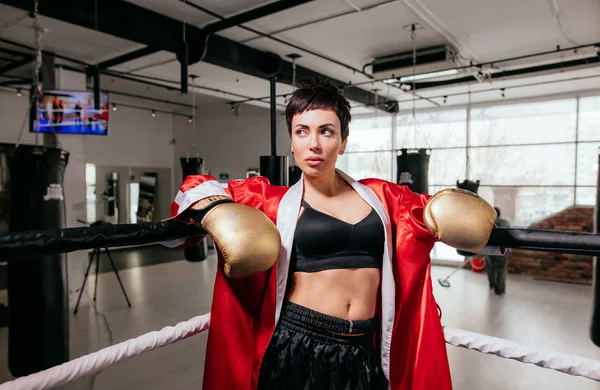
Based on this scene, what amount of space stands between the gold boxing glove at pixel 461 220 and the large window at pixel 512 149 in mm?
6425

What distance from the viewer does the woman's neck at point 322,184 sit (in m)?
1.33

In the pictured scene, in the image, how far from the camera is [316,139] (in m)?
1.24

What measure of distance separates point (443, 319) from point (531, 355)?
356 cm

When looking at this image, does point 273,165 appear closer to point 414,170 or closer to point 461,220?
point 461,220

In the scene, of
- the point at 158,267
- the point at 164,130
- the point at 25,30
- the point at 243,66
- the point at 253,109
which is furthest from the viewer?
the point at 164,130

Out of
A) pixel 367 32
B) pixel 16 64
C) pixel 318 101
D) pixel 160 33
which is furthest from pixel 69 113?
pixel 318 101

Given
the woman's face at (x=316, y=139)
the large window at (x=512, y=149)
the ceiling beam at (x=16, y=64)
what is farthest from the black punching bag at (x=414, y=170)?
the ceiling beam at (x=16, y=64)

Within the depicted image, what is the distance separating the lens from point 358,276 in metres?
1.22

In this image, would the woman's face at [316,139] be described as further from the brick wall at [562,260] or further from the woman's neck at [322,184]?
the brick wall at [562,260]

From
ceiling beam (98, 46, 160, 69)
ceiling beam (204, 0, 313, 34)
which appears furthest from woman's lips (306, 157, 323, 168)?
ceiling beam (98, 46, 160, 69)

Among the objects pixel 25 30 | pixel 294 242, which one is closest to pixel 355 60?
pixel 25 30

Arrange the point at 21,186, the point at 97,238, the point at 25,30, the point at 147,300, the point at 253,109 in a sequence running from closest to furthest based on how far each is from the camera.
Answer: the point at 97,238
the point at 21,186
the point at 25,30
the point at 147,300
the point at 253,109

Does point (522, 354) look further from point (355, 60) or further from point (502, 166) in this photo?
point (502, 166)

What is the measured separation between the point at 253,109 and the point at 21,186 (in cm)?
641
